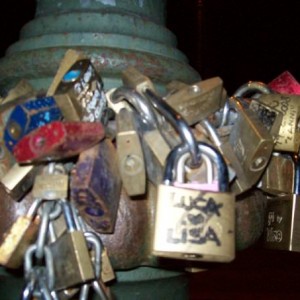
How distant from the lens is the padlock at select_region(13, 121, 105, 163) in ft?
1.82

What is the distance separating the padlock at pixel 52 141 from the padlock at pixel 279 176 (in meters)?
0.32

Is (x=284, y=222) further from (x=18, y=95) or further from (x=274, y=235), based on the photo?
(x=18, y=95)

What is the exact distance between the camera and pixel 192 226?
587 millimetres

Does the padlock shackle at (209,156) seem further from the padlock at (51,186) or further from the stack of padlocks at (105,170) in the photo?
the padlock at (51,186)

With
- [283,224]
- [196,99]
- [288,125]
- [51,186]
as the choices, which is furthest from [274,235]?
[51,186]

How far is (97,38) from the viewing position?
777 mm

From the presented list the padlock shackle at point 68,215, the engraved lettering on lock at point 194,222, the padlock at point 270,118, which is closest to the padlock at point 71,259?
the padlock shackle at point 68,215

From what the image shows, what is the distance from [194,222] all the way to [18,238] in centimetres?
22

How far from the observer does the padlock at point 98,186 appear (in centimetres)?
58

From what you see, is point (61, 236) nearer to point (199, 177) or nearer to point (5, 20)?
point (199, 177)

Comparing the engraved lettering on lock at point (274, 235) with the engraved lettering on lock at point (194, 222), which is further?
the engraved lettering on lock at point (274, 235)

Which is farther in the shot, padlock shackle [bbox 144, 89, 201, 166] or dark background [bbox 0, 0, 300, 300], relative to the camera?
dark background [bbox 0, 0, 300, 300]

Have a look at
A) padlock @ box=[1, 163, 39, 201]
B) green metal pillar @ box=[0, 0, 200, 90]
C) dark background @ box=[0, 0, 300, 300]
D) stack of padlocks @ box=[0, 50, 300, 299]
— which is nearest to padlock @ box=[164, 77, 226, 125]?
stack of padlocks @ box=[0, 50, 300, 299]

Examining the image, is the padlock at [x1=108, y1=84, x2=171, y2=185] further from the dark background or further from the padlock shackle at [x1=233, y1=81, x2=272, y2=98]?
the dark background
